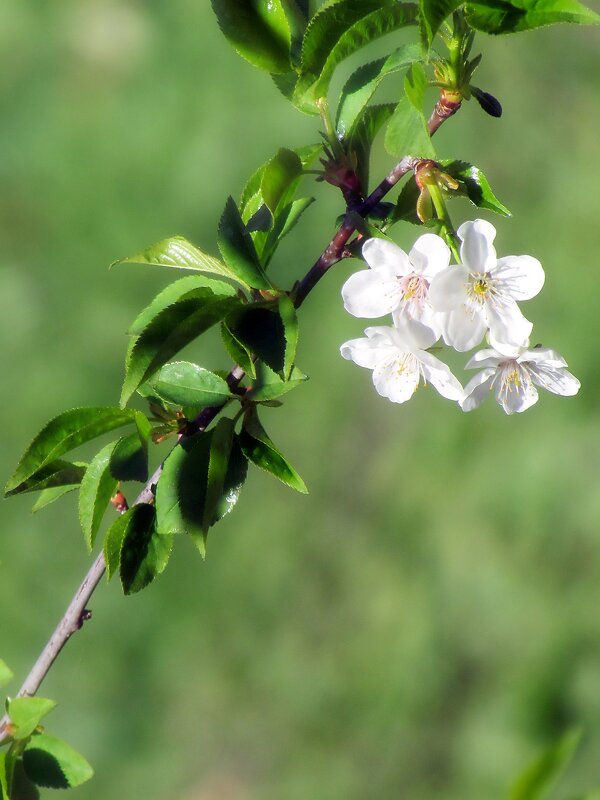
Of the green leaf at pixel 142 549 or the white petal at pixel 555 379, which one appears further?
the white petal at pixel 555 379

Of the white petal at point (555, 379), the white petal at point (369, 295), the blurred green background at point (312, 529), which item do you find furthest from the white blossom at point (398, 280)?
the blurred green background at point (312, 529)

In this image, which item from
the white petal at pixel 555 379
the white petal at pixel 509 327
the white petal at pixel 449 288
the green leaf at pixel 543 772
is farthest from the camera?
the white petal at pixel 555 379

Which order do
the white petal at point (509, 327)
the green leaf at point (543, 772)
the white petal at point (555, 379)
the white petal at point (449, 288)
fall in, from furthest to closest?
1. the white petal at point (555, 379)
2. the white petal at point (509, 327)
3. the white petal at point (449, 288)
4. the green leaf at point (543, 772)

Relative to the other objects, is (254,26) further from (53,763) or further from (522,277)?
(53,763)

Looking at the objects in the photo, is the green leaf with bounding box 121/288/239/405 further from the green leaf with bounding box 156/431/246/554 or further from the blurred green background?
the blurred green background

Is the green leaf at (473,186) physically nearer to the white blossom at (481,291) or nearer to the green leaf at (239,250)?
the white blossom at (481,291)

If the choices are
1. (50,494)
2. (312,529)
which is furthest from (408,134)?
(312,529)
